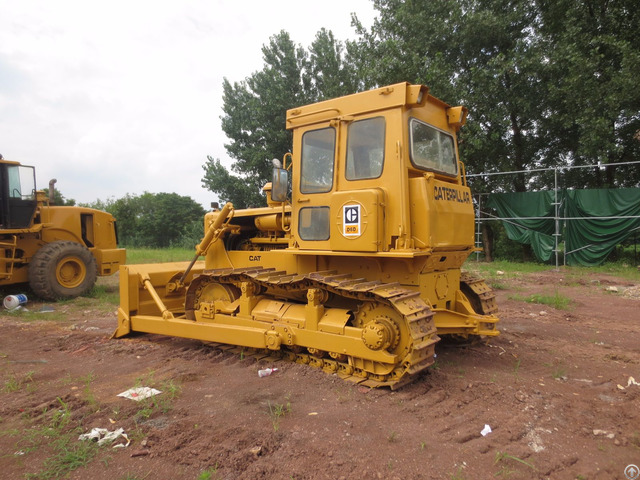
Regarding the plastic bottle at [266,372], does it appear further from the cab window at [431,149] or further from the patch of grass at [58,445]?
the cab window at [431,149]

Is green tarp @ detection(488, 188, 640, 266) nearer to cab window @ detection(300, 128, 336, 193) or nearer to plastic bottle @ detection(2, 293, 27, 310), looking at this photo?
cab window @ detection(300, 128, 336, 193)

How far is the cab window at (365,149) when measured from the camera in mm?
4438

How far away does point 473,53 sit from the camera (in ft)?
54.5

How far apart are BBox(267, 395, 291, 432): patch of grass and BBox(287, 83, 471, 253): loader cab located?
1.63m

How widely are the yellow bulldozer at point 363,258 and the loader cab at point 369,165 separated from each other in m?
0.01

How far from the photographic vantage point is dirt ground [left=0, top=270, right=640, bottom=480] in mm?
2863

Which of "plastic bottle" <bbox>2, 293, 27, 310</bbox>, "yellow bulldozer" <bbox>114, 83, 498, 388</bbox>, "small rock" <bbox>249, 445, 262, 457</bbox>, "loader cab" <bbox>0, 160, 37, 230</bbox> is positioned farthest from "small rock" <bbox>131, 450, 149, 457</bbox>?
"loader cab" <bbox>0, 160, 37, 230</bbox>

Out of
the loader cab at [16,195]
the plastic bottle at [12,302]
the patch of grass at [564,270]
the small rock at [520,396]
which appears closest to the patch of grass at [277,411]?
the small rock at [520,396]

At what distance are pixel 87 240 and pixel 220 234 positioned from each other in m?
6.13

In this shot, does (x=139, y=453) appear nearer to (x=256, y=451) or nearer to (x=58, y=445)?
(x=58, y=445)

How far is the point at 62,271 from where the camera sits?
9289 millimetres

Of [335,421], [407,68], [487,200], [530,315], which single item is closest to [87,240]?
[335,421]

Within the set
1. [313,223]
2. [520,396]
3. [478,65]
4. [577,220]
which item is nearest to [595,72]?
[478,65]

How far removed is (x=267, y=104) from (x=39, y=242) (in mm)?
14122
